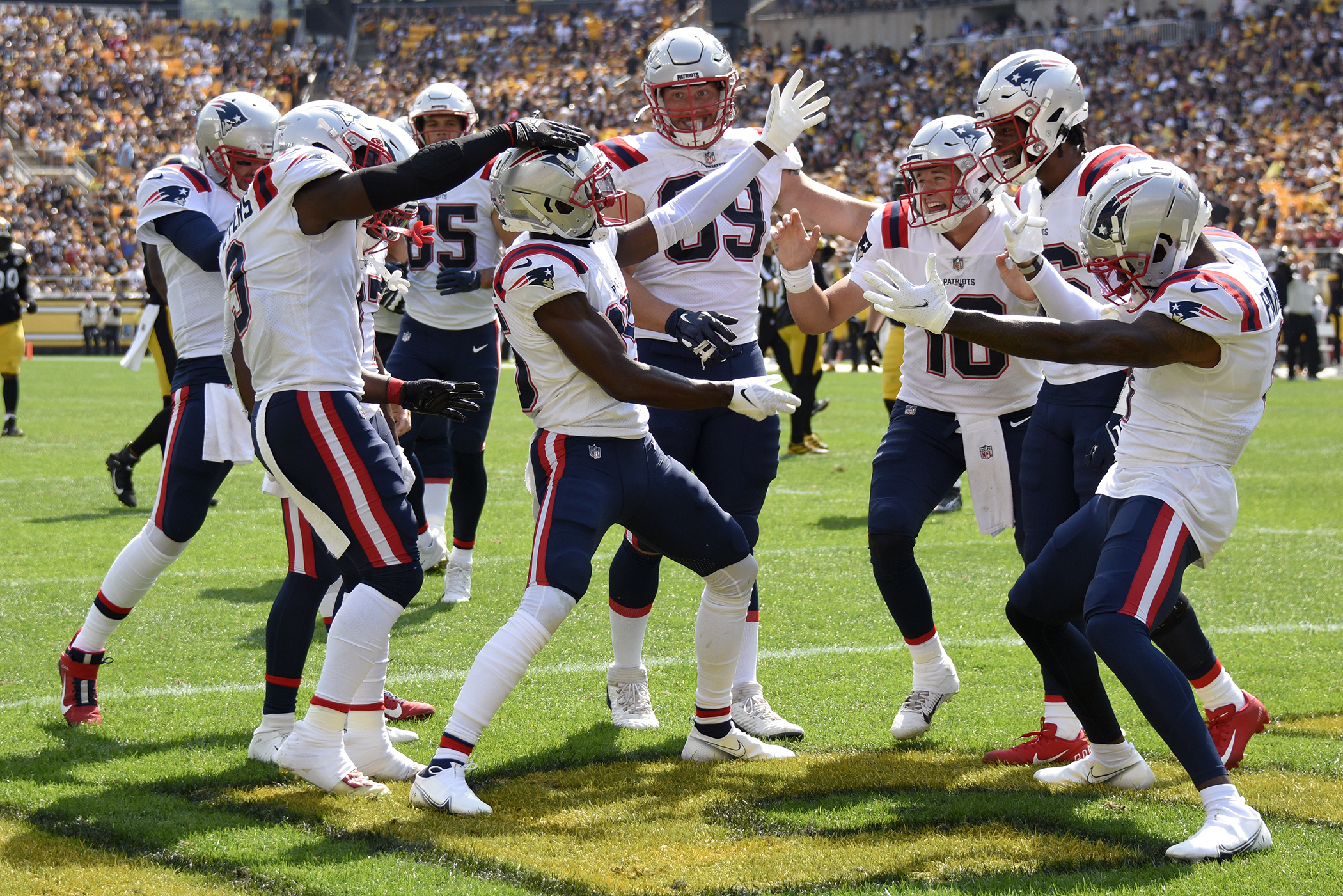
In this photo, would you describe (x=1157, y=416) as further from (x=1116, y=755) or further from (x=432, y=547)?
(x=432, y=547)

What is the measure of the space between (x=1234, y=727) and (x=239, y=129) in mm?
3540

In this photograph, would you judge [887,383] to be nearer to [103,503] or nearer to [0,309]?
[103,503]

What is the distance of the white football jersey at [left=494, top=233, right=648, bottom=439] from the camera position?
3648 millimetres

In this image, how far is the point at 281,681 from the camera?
405 cm

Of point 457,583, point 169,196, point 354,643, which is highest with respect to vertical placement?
point 169,196

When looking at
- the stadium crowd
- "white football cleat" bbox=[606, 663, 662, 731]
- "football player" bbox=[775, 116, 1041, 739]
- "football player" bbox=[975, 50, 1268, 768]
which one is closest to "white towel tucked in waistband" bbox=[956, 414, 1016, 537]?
"football player" bbox=[775, 116, 1041, 739]

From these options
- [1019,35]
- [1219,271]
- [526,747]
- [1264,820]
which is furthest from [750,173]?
→ [1019,35]

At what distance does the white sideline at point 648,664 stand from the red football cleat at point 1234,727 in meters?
1.53

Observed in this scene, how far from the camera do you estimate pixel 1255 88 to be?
97.2ft

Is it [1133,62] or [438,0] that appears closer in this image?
[1133,62]

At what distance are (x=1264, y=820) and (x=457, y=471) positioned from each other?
4168mm

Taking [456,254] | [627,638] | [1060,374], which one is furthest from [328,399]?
[456,254]

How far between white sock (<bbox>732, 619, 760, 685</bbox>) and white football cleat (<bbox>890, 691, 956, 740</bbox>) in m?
0.52

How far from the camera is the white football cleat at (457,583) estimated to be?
630 cm
